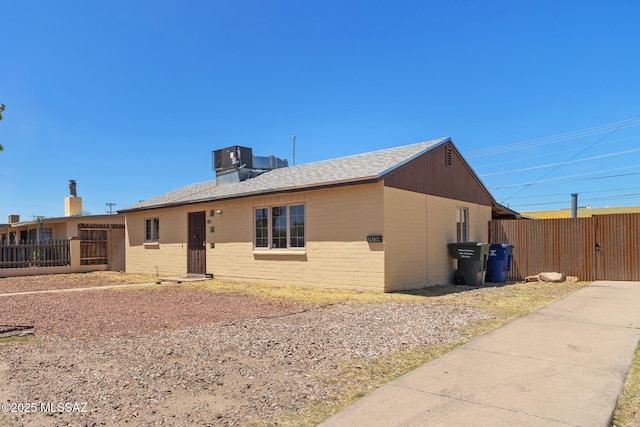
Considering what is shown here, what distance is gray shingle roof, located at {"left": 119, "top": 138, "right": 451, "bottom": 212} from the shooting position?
464 inches

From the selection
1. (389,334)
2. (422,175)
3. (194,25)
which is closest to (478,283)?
(422,175)

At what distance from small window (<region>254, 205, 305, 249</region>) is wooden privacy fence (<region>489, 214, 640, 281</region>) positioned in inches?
320

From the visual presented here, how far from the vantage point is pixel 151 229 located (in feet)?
62.4

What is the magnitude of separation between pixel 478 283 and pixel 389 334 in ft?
27.1

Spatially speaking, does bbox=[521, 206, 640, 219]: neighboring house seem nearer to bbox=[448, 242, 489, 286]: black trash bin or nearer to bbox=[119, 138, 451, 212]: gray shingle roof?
bbox=[448, 242, 489, 286]: black trash bin

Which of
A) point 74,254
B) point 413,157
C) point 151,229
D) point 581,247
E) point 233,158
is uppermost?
point 233,158

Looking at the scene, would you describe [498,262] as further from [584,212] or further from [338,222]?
[584,212]

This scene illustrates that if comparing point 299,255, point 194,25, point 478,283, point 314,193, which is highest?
point 194,25

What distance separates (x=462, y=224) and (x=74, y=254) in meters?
17.4

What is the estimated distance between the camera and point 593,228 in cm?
1395

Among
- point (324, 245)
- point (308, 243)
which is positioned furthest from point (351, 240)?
point (308, 243)

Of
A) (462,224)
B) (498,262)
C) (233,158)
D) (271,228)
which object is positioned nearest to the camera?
(271,228)

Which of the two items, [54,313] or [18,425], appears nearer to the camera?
[18,425]

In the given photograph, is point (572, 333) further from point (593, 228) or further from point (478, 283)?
point (593, 228)
